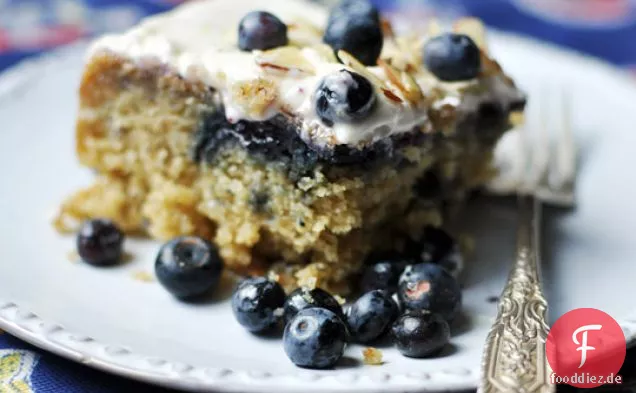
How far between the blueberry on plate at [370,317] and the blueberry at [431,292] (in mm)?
113

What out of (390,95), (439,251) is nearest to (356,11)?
(390,95)

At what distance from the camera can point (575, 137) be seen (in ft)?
12.6

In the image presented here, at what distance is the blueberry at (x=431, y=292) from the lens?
256 centimetres

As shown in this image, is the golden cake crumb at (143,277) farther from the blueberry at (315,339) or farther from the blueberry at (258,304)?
the blueberry at (315,339)

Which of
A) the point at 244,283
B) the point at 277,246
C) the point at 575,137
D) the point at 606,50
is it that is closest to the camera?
the point at 244,283

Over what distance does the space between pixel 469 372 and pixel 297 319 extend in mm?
522

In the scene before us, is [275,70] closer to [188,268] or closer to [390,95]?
[390,95]

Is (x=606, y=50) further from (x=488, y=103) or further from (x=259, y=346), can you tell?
(x=259, y=346)

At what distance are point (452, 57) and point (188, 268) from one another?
1196 millimetres

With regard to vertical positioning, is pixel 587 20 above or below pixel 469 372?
below

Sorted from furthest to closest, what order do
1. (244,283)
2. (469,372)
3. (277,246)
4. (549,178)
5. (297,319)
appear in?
(549,178)
(277,246)
(244,283)
(297,319)
(469,372)

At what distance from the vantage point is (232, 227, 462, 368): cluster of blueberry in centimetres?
232

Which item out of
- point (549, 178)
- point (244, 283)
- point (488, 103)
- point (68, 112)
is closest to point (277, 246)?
point (244, 283)

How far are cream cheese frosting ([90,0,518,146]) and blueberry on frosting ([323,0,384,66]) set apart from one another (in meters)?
0.06
